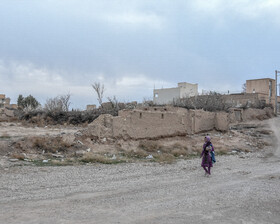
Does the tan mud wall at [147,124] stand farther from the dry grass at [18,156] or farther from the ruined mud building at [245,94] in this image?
the ruined mud building at [245,94]

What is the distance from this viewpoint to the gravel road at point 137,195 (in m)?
4.73

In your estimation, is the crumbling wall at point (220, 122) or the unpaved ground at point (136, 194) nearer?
the unpaved ground at point (136, 194)

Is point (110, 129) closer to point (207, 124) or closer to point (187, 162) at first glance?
point (187, 162)

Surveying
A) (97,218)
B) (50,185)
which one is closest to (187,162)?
(50,185)

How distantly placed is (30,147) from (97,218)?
662 cm

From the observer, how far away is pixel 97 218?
457 cm

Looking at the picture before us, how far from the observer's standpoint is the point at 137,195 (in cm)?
608

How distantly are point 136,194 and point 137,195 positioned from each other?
0.09m

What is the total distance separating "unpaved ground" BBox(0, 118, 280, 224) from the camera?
4.73 metres

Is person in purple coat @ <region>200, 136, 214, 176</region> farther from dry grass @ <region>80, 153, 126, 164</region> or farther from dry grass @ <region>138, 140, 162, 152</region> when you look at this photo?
dry grass @ <region>138, 140, 162, 152</region>

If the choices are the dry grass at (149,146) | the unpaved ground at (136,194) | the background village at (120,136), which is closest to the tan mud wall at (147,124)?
the background village at (120,136)

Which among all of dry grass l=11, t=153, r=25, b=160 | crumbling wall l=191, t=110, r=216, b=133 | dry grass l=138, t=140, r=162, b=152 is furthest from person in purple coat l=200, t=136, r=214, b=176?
crumbling wall l=191, t=110, r=216, b=133

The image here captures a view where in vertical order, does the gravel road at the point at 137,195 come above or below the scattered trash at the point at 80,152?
below

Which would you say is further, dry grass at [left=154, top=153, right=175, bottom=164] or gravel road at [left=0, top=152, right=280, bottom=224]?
dry grass at [left=154, top=153, right=175, bottom=164]
